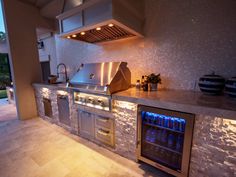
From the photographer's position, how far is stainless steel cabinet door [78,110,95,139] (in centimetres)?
211

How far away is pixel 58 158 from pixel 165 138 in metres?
1.59

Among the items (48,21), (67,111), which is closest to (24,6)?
(48,21)

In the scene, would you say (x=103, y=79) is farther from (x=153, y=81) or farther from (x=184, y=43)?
(x=184, y=43)

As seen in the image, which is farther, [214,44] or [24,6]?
[24,6]

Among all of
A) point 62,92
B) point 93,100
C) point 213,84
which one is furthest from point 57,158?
point 213,84

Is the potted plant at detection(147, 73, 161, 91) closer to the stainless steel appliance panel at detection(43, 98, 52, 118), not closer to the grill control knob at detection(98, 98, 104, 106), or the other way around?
the grill control knob at detection(98, 98, 104, 106)

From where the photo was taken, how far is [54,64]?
13.3 feet

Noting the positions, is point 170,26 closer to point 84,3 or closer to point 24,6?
point 84,3

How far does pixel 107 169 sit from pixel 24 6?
4.11 meters

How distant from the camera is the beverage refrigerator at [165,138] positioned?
1.28 m

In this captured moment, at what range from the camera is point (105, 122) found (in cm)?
191

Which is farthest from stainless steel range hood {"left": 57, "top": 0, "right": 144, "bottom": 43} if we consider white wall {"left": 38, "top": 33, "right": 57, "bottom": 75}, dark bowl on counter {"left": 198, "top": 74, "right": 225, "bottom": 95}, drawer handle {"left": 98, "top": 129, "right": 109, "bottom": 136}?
white wall {"left": 38, "top": 33, "right": 57, "bottom": 75}

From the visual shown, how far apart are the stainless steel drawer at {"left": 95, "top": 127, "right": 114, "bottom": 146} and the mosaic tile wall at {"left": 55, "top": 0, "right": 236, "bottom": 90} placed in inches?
44.8

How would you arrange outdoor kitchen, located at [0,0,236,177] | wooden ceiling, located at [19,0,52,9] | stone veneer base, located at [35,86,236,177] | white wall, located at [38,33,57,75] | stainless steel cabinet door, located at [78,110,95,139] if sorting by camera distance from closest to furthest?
stone veneer base, located at [35,86,236,177] → outdoor kitchen, located at [0,0,236,177] → stainless steel cabinet door, located at [78,110,95,139] → wooden ceiling, located at [19,0,52,9] → white wall, located at [38,33,57,75]
